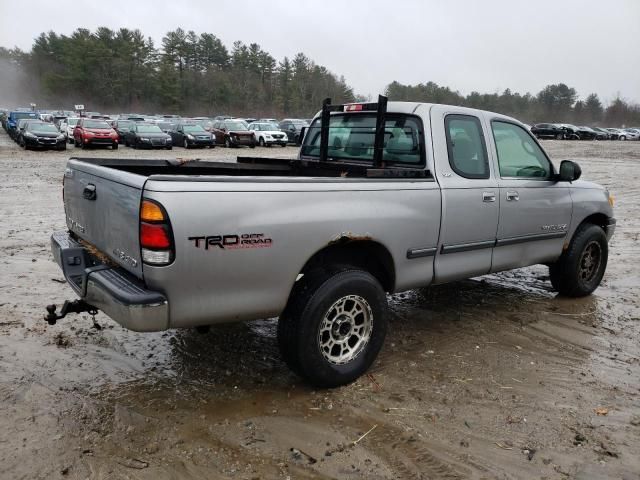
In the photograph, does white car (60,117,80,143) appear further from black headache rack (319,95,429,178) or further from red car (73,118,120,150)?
black headache rack (319,95,429,178)

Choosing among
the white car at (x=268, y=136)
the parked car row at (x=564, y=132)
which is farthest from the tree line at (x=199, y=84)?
the white car at (x=268, y=136)

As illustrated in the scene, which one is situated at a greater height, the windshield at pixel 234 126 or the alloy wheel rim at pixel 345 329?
the windshield at pixel 234 126

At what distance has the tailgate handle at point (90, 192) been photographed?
3.42 m

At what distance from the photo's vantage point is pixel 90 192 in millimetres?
3447

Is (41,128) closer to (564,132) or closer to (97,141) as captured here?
(97,141)

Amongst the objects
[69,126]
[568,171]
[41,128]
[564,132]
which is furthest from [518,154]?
[564,132]

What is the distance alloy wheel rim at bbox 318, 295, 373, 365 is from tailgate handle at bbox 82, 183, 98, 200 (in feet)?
5.63

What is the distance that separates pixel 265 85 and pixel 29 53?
45.3 meters

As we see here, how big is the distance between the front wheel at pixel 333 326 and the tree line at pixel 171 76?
252 ft

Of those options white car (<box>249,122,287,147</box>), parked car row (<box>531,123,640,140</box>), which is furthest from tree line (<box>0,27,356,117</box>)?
white car (<box>249,122,287,147</box>)

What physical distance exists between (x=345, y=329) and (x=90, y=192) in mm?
1955

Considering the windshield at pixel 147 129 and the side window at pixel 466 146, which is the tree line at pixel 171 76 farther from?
the side window at pixel 466 146

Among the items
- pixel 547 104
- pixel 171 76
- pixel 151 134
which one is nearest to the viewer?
pixel 151 134

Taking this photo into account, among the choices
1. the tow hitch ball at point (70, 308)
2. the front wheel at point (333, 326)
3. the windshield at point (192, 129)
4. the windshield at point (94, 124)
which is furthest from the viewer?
the windshield at point (192, 129)
